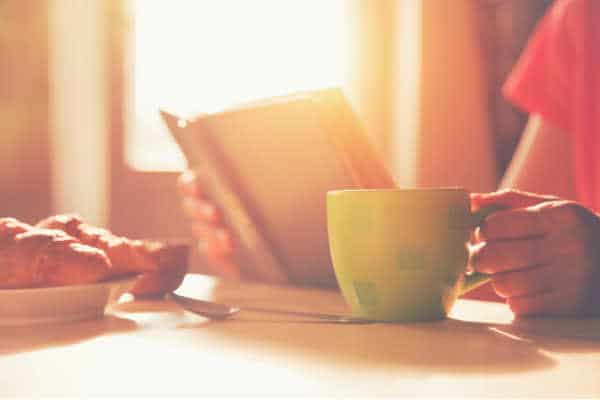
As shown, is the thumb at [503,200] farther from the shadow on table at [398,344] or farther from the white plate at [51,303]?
the white plate at [51,303]

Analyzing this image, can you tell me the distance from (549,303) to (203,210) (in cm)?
53

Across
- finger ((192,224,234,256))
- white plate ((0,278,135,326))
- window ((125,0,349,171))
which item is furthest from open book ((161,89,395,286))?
window ((125,0,349,171))

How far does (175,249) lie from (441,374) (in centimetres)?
35

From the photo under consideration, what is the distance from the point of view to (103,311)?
52cm

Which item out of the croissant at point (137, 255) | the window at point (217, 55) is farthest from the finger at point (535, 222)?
the window at point (217, 55)

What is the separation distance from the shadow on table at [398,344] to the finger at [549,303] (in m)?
0.05

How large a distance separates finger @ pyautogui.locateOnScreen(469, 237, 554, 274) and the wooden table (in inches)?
1.6

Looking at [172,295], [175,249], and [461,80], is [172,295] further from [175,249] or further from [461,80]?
[461,80]

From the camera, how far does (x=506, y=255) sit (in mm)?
507

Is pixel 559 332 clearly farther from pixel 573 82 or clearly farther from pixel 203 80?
pixel 203 80

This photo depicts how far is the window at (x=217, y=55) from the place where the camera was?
205cm

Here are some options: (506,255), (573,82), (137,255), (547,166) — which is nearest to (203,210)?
(137,255)

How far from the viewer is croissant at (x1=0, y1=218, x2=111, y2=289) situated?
46 cm

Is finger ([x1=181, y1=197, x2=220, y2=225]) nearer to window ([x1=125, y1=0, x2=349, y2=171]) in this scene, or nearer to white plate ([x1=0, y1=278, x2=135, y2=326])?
white plate ([x1=0, y1=278, x2=135, y2=326])
